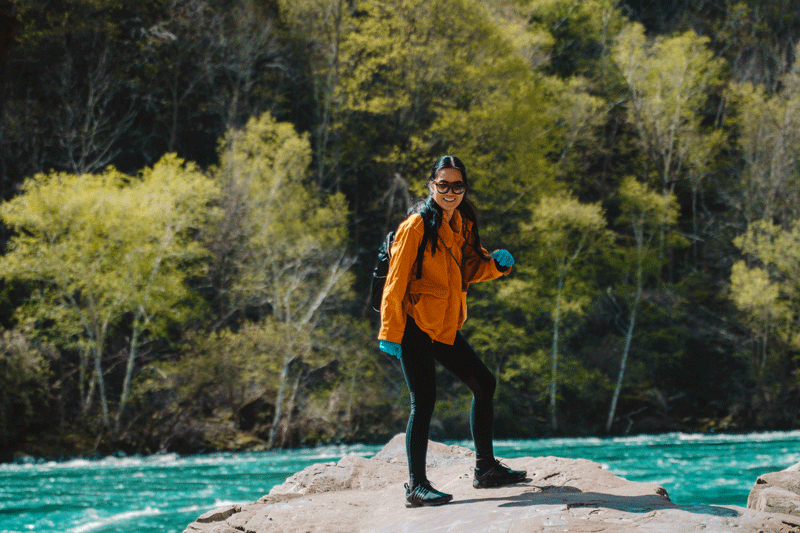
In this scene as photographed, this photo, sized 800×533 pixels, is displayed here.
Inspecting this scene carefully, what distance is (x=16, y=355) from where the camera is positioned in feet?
51.0

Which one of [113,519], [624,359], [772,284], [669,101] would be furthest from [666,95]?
[113,519]

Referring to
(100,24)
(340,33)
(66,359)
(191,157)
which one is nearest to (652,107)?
(340,33)

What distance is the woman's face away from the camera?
12.6 ft

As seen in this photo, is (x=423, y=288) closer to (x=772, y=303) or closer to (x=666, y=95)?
(x=772, y=303)

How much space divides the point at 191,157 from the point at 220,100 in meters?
2.78

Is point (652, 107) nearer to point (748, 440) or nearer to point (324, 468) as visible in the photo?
point (748, 440)

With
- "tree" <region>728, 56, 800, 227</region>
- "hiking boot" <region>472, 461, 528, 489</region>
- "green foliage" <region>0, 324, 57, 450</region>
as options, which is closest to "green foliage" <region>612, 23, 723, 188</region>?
"tree" <region>728, 56, 800, 227</region>

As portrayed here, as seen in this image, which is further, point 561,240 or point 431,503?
point 561,240

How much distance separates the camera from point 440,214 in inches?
153

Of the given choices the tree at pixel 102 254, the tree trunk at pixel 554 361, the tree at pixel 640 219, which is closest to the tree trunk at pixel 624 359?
the tree at pixel 640 219

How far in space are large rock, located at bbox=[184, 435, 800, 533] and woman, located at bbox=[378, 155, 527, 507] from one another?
1.07 feet

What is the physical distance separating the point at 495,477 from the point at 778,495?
5.34 ft

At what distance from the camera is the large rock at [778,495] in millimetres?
3494

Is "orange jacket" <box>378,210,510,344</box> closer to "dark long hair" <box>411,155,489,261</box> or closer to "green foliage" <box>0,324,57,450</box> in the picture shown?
"dark long hair" <box>411,155,489,261</box>
